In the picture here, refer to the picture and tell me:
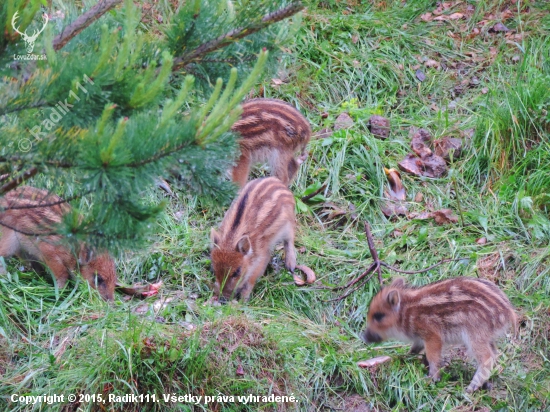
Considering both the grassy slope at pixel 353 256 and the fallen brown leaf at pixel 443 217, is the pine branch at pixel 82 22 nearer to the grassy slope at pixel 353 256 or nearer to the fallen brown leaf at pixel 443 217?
the grassy slope at pixel 353 256

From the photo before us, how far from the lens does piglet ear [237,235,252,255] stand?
591cm

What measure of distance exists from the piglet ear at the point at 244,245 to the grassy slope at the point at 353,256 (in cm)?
35

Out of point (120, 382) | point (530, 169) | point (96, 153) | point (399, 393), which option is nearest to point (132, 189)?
point (96, 153)

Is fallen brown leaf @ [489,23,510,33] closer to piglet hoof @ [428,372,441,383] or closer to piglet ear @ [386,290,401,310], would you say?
piglet ear @ [386,290,401,310]

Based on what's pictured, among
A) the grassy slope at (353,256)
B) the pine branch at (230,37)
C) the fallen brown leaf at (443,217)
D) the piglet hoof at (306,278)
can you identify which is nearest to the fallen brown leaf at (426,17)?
the grassy slope at (353,256)

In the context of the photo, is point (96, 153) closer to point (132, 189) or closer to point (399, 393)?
point (132, 189)

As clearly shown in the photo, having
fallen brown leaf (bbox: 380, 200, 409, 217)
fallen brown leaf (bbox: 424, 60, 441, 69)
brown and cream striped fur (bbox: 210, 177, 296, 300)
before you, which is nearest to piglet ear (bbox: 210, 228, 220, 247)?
brown and cream striped fur (bbox: 210, 177, 296, 300)

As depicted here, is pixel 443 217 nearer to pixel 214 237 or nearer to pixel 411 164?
pixel 411 164

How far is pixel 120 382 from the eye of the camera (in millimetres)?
4504

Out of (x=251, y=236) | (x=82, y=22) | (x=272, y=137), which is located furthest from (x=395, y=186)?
(x=82, y=22)

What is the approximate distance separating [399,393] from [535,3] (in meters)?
5.76

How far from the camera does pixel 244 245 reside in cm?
593

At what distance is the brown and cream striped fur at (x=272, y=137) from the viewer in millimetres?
6719

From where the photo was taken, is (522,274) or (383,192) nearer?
(522,274)
